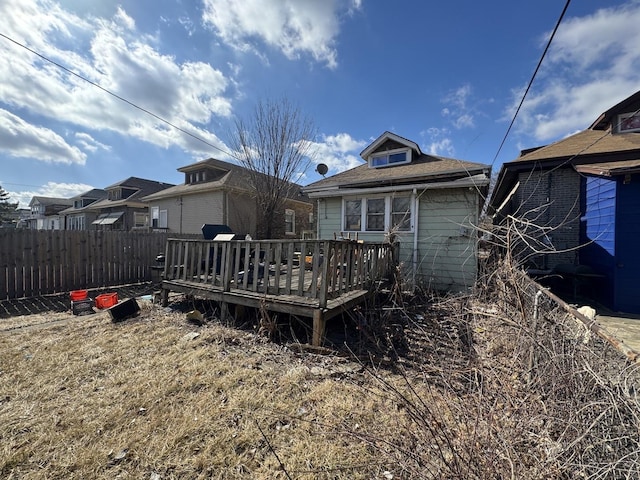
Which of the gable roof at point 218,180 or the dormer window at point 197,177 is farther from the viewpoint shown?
the dormer window at point 197,177

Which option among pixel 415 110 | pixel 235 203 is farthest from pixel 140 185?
pixel 415 110

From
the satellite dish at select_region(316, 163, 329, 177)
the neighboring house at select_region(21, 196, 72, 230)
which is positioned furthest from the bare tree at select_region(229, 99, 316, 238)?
the neighboring house at select_region(21, 196, 72, 230)

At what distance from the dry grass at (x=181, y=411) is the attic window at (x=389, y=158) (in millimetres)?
8506

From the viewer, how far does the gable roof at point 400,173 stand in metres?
7.94

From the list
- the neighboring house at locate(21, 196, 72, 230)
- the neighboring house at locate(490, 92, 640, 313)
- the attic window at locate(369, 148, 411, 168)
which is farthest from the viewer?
the neighboring house at locate(21, 196, 72, 230)

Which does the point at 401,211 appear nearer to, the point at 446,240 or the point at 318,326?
the point at 446,240

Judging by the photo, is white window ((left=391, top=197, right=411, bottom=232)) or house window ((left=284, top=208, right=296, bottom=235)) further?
house window ((left=284, top=208, right=296, bottom=235))

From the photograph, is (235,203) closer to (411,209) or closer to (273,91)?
(273,91)

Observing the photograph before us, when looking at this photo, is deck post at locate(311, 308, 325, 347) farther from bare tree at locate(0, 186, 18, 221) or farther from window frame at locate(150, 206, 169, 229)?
bare tree at locate(0, 186, 18, 221)

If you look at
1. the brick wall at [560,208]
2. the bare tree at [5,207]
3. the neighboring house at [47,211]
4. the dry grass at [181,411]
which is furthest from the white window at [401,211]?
the bare tree at [5,207]

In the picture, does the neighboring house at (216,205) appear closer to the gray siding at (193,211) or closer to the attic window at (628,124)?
the gray siding at (193,211)

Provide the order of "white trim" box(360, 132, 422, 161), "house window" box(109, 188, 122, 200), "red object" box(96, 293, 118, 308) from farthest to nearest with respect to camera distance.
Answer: "house window" box(109, 188, 122, 200) → "white trim" box(360, 132, 422, 161) → "red object" box(96, 293, 118, 308)

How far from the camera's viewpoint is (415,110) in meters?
10.9

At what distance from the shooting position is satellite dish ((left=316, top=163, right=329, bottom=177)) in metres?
13.6
